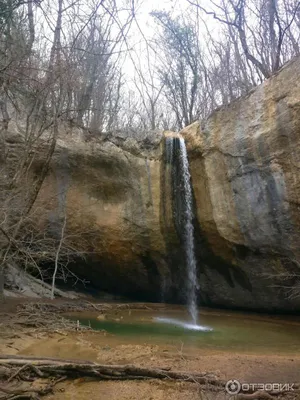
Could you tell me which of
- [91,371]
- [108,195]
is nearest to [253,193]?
[108,195]

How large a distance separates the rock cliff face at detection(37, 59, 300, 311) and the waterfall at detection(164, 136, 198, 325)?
0.11 m

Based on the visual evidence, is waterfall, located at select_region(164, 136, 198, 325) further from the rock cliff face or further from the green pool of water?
the green pool of water

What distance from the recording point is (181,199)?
41.5ft

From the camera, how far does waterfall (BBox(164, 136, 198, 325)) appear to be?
1246cm

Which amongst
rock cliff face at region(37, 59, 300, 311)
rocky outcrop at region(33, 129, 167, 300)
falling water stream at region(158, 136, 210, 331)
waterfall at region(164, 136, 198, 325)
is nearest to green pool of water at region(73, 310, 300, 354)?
rock cliff face at region(37, 59, 300, 311)

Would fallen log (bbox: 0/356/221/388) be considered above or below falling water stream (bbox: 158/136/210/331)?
below

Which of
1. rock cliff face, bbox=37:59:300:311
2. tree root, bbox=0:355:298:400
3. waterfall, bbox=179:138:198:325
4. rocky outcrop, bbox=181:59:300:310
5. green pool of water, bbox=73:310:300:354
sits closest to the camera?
tree root, bbox=0:355:298:400

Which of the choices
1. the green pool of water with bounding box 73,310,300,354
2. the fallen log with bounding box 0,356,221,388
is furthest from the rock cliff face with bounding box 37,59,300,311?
the fallen log with bounding box 0,356,221,388

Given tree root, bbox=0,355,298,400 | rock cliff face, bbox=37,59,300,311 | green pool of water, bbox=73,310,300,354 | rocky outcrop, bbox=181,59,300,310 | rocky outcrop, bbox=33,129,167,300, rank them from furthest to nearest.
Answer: rocky outcrop, bbox=33,129,167,300, rock cliff face, bbox=37,59,300,311, rocky outcrop, bbox=181,59,300,310, green pool of water, bbox=73,310,300,354, tree root, bbox=0,355,298,400

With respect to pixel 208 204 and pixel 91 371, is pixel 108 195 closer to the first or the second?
pixel 208 204

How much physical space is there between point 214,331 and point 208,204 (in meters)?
4.24

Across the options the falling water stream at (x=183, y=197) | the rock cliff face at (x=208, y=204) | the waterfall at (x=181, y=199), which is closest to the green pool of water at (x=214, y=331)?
the rock cliff face at (x=208, y=204)

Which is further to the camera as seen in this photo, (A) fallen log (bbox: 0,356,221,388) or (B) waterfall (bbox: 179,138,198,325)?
(B) waterfall (bbox: 179,138,198,325)

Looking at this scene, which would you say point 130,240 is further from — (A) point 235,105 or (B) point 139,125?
(B) point 139,125
